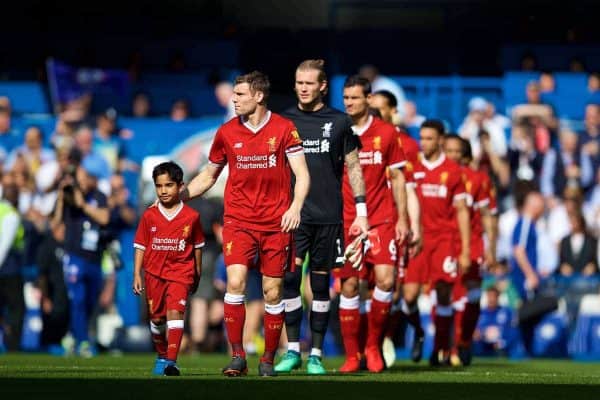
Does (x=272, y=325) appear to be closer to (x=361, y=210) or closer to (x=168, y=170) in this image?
(x=361, y=210)

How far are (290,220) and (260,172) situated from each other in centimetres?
70

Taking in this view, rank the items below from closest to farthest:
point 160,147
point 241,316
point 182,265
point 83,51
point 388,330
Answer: point 241,316, point 182,265, point 388,330, point 160,147, point 83,51

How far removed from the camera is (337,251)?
11.8 m

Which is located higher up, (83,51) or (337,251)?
(83,51)

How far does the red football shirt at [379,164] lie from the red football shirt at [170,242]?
1857 millimetres

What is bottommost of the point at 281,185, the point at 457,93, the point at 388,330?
the point at 388,330

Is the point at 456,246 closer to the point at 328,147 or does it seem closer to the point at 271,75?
the point at 328,147

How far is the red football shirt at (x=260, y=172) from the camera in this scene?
34.9 feet

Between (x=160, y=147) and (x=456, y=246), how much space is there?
8803 millimetres

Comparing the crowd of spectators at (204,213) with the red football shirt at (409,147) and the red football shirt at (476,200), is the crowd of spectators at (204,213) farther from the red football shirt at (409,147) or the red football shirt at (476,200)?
the red football shirt at (409,147)

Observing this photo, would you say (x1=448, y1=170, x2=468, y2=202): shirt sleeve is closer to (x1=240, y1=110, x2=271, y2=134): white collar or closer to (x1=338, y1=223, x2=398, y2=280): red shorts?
(x1=338, y1=223, x2=398, y2=280): red shorts

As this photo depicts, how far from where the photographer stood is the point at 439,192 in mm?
15328

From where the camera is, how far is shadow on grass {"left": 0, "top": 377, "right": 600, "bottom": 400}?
8.65 metres

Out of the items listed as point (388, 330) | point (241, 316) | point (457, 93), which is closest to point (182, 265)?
point (241, 316)
